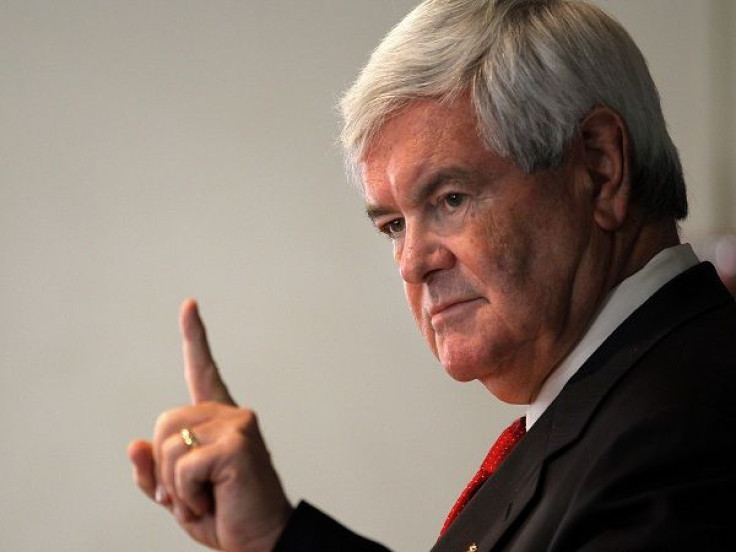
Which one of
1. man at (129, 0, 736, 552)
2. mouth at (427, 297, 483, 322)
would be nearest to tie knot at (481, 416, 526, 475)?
man at (129, 0, 736, 552)

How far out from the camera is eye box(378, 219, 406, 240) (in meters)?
1.43

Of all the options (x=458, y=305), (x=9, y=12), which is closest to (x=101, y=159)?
(x=9, y=12)

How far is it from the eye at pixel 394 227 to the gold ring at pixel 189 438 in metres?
0.45

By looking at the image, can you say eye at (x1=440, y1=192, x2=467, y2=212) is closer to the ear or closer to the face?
the face

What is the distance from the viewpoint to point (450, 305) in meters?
1.35

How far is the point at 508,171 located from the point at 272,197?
1571mm

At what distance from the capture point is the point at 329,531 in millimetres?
1086

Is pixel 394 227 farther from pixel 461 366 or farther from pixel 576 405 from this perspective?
pixel 576 405

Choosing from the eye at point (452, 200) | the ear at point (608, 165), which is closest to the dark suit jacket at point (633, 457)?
the ear at point (608, 165)

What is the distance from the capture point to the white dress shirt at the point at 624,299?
133 centimetres

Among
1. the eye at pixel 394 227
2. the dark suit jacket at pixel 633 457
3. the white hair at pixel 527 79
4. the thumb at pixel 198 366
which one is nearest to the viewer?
the dark suit jacket at pixel 633 457

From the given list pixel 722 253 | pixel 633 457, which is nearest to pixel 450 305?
pixel 633 457

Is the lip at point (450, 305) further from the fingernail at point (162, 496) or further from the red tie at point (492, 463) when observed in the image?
the fingernail at point (162, 496)

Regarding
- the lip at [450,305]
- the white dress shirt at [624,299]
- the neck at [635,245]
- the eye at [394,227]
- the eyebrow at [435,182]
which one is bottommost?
the white dress shirt at [624,299]
